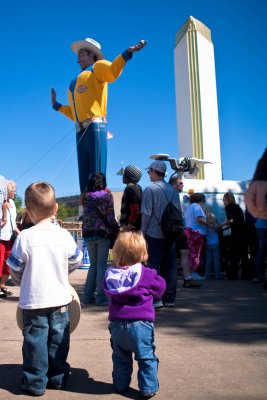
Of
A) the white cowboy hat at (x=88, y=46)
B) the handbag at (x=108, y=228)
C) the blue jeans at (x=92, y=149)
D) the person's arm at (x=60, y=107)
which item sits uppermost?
the white cowboy hat at (x=88, y=46)

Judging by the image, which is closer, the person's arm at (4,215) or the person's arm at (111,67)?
the person's arm at (4,215)

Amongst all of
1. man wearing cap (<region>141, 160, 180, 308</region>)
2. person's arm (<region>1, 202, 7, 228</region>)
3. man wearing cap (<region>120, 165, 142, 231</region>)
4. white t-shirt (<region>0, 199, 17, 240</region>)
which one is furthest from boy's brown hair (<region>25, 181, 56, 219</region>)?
white t-shirt (<region>0, 199, 17, 240</region>)

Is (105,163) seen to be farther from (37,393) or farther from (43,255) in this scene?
(37,393)

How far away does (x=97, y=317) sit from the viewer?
4.47 m

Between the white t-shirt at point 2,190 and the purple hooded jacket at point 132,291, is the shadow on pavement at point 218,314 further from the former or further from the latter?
the white t-shirt at point 2,190

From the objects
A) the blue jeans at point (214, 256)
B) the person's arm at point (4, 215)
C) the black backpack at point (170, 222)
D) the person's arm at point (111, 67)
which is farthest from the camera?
the blue jeans at point (214, 256)

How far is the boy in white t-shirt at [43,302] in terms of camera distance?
2.57 meters

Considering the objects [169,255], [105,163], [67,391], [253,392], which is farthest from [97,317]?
[105,163]

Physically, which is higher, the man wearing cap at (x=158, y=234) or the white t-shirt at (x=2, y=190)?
the white t-shirt at (x=2, y=190)

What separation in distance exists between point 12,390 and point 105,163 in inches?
182

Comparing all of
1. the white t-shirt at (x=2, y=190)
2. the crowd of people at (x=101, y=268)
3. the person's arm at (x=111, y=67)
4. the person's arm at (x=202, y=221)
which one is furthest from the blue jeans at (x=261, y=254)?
the white t-shirt at (x=2, y=190)

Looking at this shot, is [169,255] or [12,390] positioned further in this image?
[169,255]

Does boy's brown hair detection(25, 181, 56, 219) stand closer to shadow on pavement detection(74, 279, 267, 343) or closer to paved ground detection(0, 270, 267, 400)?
paved ground detection(0, 270, 267, 400)

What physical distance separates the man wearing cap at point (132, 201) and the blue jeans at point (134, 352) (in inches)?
107
